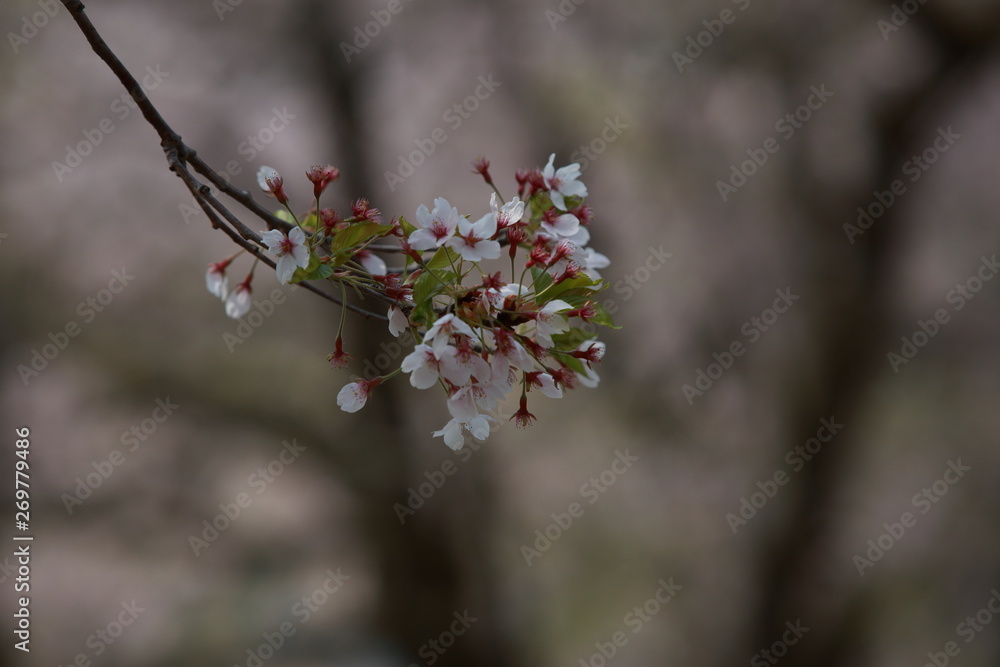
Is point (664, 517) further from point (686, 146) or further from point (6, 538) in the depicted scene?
point (6, 538)

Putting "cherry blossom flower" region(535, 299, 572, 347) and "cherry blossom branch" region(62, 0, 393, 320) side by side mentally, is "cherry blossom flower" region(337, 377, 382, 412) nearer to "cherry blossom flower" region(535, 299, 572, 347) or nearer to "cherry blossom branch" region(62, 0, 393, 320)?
"cherry blossom branch" region(62, 0, 393, 320)

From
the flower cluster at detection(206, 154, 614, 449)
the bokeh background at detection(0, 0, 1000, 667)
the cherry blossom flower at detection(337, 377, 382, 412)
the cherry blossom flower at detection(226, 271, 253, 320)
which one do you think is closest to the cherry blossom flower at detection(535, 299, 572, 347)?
the flower cluster at detection(206, 154, 614, 449)

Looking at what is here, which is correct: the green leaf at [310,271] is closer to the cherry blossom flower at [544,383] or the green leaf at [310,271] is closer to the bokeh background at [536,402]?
the cherry blossom flower at [544,383]

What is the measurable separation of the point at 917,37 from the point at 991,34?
0.28 metres

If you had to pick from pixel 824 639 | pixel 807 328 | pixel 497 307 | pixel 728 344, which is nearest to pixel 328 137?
pixel 728 344

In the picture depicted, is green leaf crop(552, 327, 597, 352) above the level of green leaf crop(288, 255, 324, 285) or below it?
above

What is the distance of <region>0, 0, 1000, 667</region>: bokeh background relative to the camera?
3109 millimetres

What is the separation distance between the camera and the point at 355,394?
872 millimetres

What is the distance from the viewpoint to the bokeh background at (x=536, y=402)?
10.2 ft

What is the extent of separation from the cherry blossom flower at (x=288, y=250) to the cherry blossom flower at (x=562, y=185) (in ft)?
1.11

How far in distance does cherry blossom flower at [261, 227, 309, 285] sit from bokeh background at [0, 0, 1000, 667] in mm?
2455

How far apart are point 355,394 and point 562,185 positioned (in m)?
0.38

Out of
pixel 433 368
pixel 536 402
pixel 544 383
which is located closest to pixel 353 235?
pixel 433 368

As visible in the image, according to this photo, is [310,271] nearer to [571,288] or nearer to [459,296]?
[459,296]
